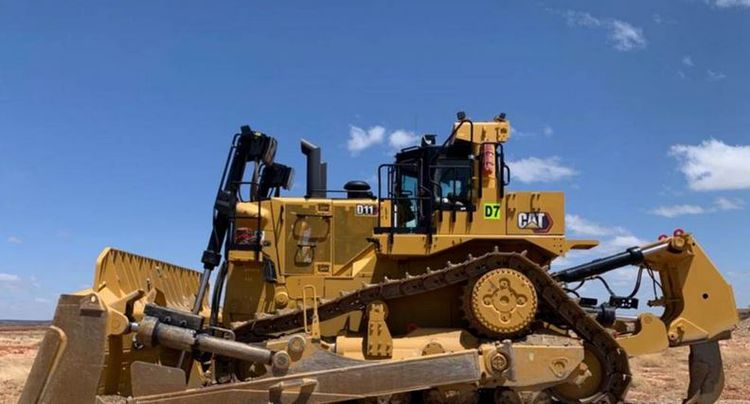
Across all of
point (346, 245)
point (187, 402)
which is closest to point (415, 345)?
point (346, 245)

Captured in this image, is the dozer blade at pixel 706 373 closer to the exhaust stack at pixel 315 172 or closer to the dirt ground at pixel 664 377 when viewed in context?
the dirt ground at pixel 664 377

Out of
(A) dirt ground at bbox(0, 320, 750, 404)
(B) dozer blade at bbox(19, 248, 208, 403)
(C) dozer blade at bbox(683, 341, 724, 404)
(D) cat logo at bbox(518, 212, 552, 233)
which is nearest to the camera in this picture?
(B) dozer blade at bbox(19, 248, 208, 403)

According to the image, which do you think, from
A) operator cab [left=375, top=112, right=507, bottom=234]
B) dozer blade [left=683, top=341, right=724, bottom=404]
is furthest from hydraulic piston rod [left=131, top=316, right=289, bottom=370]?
dozer blade [left=683, top=341, right=724, bottom=404]

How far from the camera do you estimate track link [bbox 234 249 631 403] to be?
933 centimetres

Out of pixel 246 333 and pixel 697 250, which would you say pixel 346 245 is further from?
pixel 697 250

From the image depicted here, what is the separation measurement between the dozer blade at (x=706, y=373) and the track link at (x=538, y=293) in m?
1.47

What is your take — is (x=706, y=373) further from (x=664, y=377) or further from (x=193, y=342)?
(x=664, y=377)

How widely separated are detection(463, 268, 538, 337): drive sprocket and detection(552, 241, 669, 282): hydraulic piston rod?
3.92ft

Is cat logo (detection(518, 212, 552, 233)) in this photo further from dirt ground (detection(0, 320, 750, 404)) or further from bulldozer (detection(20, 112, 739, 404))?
dirt ground (detection(0, 320, 750, 404))

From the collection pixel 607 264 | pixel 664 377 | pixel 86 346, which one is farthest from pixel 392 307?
pixel 664 377

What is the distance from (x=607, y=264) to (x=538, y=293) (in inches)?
60.3

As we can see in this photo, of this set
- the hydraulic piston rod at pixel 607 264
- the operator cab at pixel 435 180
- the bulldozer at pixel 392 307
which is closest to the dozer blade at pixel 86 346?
the bulldozer at pixel 392 307

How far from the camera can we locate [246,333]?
9.84 m

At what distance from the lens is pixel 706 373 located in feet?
33.4
